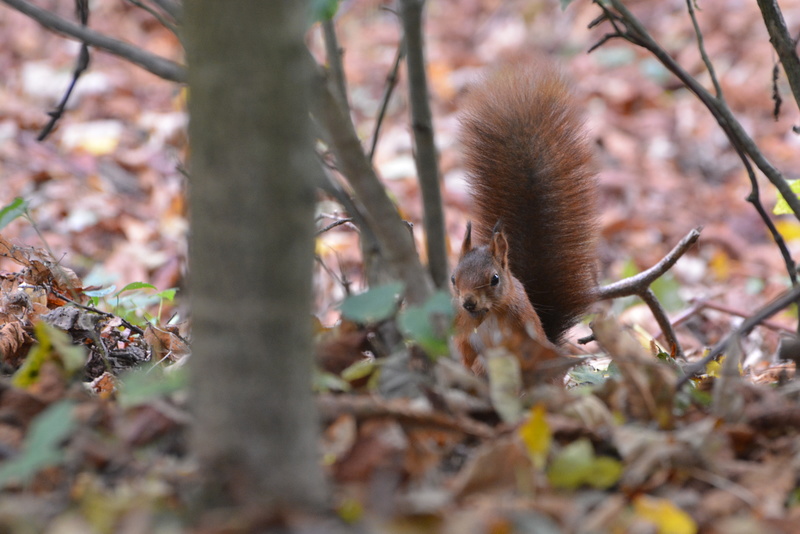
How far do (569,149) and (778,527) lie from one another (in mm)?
1580

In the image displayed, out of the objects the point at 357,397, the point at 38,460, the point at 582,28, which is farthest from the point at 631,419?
the point at 582,28

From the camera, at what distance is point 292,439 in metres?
0.99

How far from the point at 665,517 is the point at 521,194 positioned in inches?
63.9

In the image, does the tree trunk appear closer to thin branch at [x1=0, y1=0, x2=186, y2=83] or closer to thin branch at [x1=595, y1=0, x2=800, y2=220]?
thin branch at [x1=0, y1=0, x2=186, y2=83]

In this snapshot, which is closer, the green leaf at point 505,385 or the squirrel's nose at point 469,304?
the green leaf at point 505,385

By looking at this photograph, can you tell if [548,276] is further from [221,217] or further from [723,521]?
[221,217]

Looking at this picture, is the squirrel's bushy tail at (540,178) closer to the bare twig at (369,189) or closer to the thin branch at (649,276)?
the thin branch at (649,276)

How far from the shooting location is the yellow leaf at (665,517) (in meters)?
1.07

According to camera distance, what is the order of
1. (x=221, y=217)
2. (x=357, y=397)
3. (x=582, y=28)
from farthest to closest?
(x=582, y=28) < (x=357, y=397) < (x=221, y=217)

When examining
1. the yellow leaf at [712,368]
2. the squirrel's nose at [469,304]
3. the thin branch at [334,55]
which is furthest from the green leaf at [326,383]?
the squirrel's nose at [469,304]

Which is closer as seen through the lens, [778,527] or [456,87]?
[778,527]

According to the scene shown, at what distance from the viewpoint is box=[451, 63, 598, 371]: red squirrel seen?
247cm

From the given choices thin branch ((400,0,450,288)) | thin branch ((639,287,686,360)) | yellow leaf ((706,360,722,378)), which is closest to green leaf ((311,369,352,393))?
thin branch ((400,0,450,288))

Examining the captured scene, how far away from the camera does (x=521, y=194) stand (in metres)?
2.62
